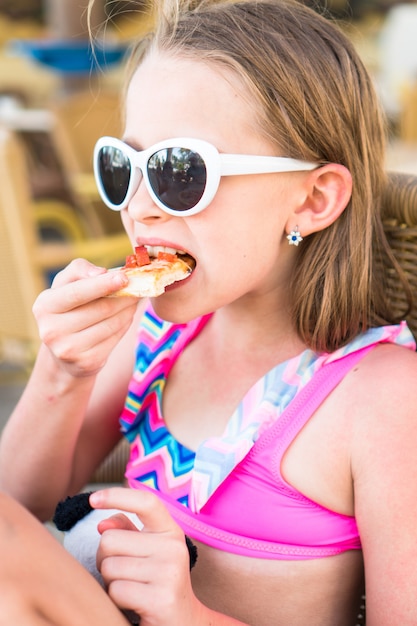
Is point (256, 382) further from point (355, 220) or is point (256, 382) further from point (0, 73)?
point (0, 73)

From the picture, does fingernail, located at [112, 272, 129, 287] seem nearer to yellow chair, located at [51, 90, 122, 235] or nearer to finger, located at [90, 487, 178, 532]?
finger, located at [90, 487, 178, 532]

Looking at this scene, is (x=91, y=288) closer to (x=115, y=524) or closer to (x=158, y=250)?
(x=158, y=250)

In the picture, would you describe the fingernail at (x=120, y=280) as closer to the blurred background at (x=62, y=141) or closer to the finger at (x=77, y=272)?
the finger at (x=77, y=272)

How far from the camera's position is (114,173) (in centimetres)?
142

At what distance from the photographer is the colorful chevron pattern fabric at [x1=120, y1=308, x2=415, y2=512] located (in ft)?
4.55

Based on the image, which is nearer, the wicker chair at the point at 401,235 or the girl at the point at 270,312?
the girl at the point at 270,312

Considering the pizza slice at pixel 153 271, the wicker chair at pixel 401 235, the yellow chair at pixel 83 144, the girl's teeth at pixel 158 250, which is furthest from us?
the yellow chair at pixel 83 144

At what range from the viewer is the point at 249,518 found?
1369 mm

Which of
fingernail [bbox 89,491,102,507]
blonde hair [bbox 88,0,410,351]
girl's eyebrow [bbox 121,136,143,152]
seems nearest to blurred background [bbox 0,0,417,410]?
blonde hair [bbox 88,0,410,351]

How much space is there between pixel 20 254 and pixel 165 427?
6.12 feet

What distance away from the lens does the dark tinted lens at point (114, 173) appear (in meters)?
1.39

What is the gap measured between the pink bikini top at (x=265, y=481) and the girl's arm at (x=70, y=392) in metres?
0.22

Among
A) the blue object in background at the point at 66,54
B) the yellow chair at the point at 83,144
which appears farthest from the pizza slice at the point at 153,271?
the blue object in background at the point at 66,54

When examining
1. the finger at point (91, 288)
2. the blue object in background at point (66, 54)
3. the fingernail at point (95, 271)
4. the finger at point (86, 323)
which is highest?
the blue object in background at point (66, 54)
